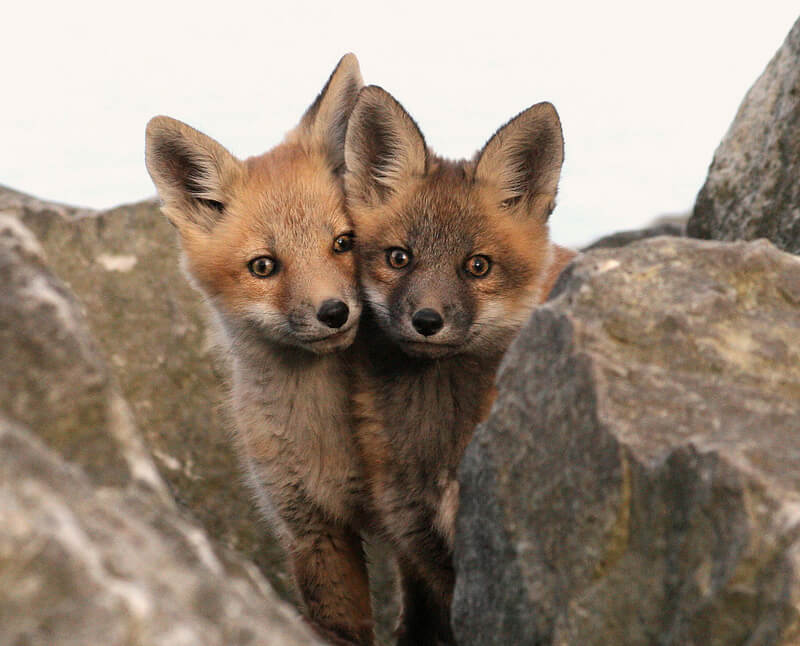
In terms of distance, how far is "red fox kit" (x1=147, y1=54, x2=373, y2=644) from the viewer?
3.40 m

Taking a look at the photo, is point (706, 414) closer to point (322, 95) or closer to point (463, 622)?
point (463, 622)

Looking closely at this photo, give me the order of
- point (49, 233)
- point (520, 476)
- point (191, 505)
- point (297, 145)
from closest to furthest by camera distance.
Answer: point (520, 476), point (297, 145), point (191, 505), point (49, 233)

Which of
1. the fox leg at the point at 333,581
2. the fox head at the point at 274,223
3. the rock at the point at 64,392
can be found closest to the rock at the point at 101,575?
the rock at the point at 64,392

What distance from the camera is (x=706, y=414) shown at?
2.14 metres

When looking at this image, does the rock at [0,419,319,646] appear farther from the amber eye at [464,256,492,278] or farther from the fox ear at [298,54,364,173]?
the fox ear at [298,54,364,173]

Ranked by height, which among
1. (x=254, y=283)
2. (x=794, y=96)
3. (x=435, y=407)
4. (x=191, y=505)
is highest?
(x=794, y=96)

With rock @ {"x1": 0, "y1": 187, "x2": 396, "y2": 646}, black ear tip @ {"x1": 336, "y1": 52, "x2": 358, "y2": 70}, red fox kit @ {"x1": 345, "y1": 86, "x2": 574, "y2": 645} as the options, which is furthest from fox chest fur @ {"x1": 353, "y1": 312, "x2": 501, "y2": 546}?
black ear tip @ {"x1": 336, "y1": 52, "x2": 358, "y2": 70}

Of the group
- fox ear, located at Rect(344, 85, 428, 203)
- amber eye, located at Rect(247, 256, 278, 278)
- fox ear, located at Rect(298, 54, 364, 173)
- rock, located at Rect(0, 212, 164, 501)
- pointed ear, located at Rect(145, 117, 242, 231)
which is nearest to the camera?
rock, located at Rect(0, 212, 164, 501)

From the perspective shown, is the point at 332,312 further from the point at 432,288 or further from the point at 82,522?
the point at 82,522

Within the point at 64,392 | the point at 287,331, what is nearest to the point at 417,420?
the point at 287,331

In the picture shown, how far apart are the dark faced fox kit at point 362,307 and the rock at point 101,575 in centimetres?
164

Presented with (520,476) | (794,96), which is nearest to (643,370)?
(520,476)

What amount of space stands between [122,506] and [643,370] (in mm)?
1223

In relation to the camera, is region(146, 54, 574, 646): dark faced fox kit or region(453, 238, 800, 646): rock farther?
region(146, 54, 574, 646): dark faced fox kit
